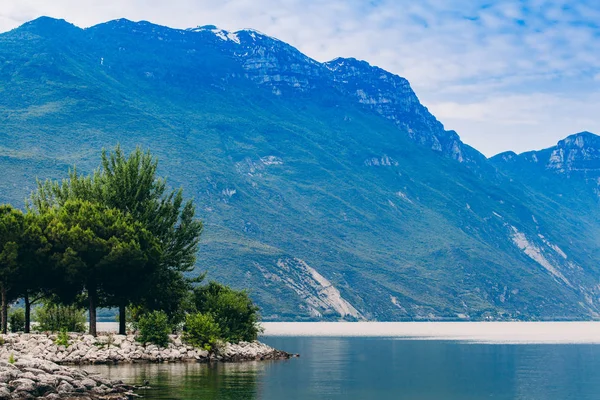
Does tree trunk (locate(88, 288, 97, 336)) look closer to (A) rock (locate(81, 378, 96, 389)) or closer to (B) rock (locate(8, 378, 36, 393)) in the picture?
(A) rock (locate(81, 378, 96, 389))

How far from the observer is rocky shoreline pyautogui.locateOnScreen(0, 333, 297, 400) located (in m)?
44.8

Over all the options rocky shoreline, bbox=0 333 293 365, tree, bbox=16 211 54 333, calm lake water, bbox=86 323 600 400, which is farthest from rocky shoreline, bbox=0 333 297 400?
tree, bbox=16 211 54 333

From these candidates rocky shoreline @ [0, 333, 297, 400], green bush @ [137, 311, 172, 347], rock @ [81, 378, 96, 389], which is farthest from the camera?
green bush @ [137, 311, 172, 347]

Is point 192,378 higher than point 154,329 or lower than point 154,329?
lower

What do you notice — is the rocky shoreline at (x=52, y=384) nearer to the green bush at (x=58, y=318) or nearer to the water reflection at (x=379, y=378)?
the water reflection at (x=379, y=378)

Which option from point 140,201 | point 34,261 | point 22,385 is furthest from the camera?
point 140,201

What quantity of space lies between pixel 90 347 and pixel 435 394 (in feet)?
94.4

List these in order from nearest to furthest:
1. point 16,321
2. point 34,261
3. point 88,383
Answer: point 88,383 → point 34,261 → point 16,321

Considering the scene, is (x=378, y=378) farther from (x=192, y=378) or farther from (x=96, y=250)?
(x=96, y=250)

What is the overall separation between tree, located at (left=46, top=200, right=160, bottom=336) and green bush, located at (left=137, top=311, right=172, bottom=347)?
142 inches

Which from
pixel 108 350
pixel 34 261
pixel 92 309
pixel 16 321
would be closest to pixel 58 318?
pixel 16 321

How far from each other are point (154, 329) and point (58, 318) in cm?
1144

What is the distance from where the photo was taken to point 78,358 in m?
64.6

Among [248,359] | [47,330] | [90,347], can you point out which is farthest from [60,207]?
[248,359]
